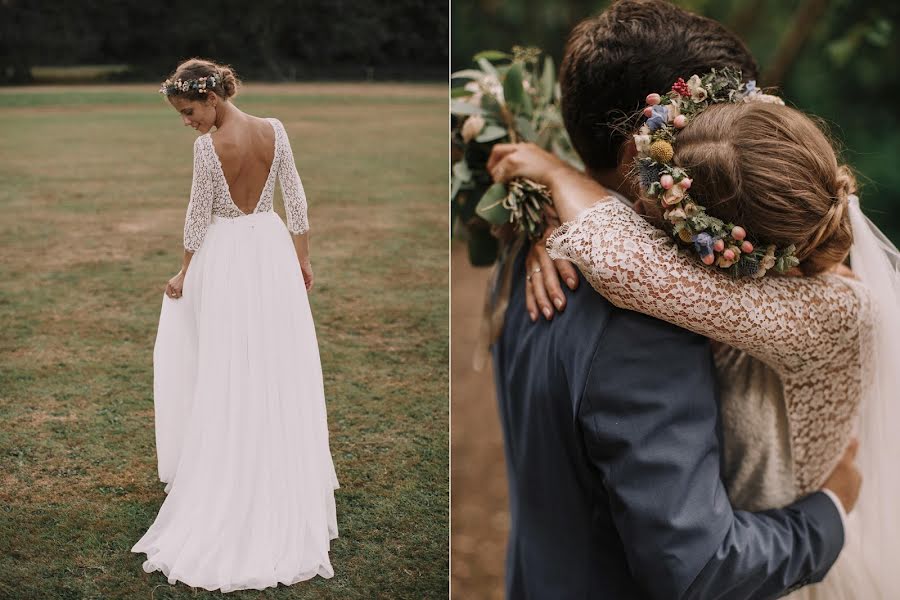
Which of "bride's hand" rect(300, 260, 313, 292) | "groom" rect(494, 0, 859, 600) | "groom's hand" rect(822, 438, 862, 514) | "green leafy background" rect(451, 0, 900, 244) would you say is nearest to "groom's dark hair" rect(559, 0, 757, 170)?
"groom" rect(494, 0, 859, 600)

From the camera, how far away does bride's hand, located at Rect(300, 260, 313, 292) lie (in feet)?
5.33

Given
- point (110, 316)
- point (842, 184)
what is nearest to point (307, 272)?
point (110, 316)

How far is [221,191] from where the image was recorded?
1489 millimetres

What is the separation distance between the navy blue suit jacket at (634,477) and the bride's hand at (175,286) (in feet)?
2.21

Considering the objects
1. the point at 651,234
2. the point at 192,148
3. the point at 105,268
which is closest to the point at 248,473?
the point at 105,268

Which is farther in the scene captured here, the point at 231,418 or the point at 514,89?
the point at 514,89

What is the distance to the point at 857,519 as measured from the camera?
5.11ft

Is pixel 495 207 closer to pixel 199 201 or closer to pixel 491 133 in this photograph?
pixel 491 133

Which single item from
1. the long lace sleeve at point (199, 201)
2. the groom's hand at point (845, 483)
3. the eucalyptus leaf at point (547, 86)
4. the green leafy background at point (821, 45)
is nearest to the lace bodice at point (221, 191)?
the long lace sleeve at point (199, 201)

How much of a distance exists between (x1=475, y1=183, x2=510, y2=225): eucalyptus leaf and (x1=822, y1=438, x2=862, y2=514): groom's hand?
796 millimetres

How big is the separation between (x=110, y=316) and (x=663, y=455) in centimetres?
112

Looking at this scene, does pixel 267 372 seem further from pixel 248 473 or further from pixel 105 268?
pixel 105 268

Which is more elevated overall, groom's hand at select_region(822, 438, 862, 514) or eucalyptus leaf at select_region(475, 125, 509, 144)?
eucalyptus leaf at select_region(475, 125, 509, 144)

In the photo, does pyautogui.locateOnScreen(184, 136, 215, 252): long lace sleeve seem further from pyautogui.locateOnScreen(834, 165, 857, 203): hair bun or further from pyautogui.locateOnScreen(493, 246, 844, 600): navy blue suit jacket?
pyautogui.locateOnScreen(834, 165, 857, 203): hair bun
